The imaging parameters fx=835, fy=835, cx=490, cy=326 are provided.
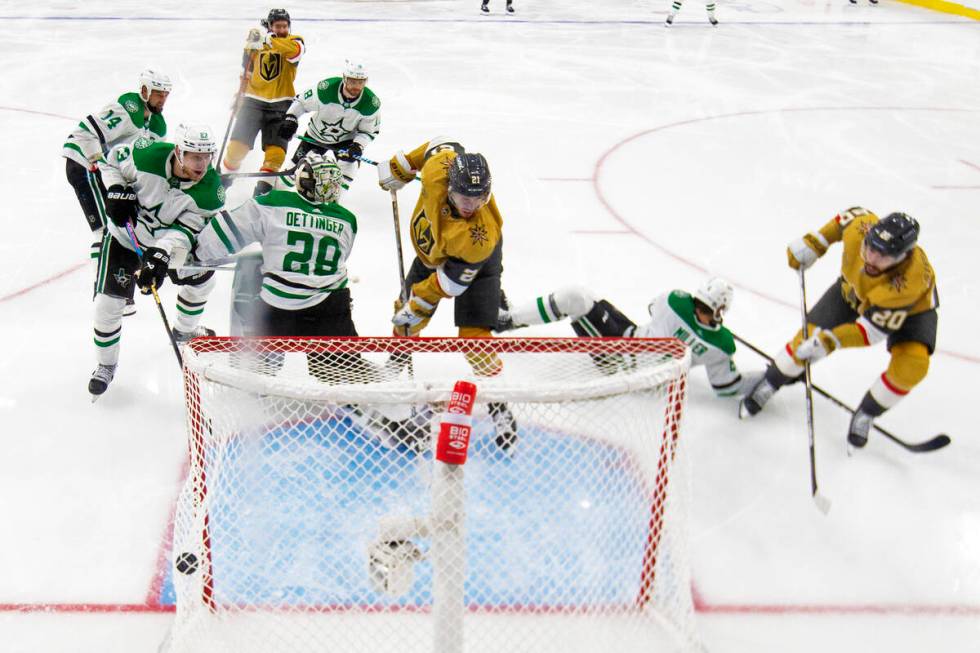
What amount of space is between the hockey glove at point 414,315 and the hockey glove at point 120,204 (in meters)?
0.98

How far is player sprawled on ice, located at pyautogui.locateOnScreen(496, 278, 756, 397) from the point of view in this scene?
9.59ft

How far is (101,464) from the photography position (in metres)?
2.71

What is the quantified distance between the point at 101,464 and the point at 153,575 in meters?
0.60

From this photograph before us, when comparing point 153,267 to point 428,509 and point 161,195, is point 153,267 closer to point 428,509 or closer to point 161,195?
point 161,195

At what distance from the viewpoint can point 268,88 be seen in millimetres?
5074

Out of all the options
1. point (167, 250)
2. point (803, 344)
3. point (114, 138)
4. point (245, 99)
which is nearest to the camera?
point (167, 250)

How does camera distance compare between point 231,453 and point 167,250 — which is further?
point 167,250

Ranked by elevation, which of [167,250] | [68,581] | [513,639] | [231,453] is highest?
[167,250]

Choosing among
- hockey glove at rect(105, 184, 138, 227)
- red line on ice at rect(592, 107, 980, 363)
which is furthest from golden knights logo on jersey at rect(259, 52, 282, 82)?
hockey glove at rect(105, 184, 138, 227)

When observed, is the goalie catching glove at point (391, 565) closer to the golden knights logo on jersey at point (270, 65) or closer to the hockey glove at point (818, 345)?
the hockey glove at point (818, 345)

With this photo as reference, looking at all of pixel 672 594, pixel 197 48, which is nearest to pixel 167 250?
pixel 672 594

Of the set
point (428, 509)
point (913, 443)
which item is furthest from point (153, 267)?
point (913, 443)

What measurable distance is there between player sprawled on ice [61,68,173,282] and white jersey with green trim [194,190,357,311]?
109 centimetres

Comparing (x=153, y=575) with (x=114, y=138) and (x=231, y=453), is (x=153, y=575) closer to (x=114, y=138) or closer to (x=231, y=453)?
(x=231, y=453)
